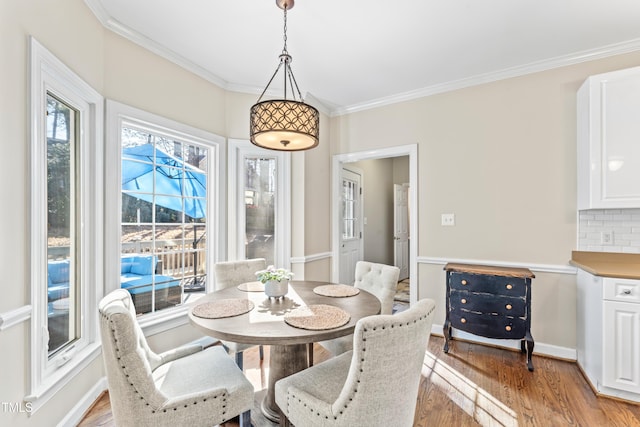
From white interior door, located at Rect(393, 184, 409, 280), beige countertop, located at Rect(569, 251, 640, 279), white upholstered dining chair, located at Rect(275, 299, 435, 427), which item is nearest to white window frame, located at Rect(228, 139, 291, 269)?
white upholstered dining chair, located at Rect(275, 299, 435, 427)

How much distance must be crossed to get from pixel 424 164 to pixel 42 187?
3.21 m

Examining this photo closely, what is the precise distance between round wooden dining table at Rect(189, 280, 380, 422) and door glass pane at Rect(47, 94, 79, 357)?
0.86 meters

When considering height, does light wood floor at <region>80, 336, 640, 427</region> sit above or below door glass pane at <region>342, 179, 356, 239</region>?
below

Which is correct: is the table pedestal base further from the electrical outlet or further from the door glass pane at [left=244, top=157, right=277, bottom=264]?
the electrical outlet

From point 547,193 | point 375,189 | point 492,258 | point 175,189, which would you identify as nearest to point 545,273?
point 492,258

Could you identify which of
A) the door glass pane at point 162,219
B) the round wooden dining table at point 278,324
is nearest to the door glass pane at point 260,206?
the door glass pane at point 162,219

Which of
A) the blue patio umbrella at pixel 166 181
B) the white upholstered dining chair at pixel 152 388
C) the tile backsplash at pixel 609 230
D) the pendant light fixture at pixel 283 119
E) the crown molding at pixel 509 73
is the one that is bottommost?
the white upholstered dining chair at pixel 152 388

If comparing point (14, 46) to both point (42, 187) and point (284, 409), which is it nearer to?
point (42, 187)

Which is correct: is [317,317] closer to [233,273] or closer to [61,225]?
[233,273]

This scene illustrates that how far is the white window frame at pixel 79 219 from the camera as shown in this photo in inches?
60.1

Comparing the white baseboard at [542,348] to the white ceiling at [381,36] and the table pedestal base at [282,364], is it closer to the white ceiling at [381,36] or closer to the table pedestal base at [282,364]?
the table pedestal base at [282,364]

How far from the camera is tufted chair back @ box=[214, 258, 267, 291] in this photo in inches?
100

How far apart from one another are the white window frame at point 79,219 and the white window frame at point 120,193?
2.8 inches

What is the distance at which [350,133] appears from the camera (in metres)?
3.93
